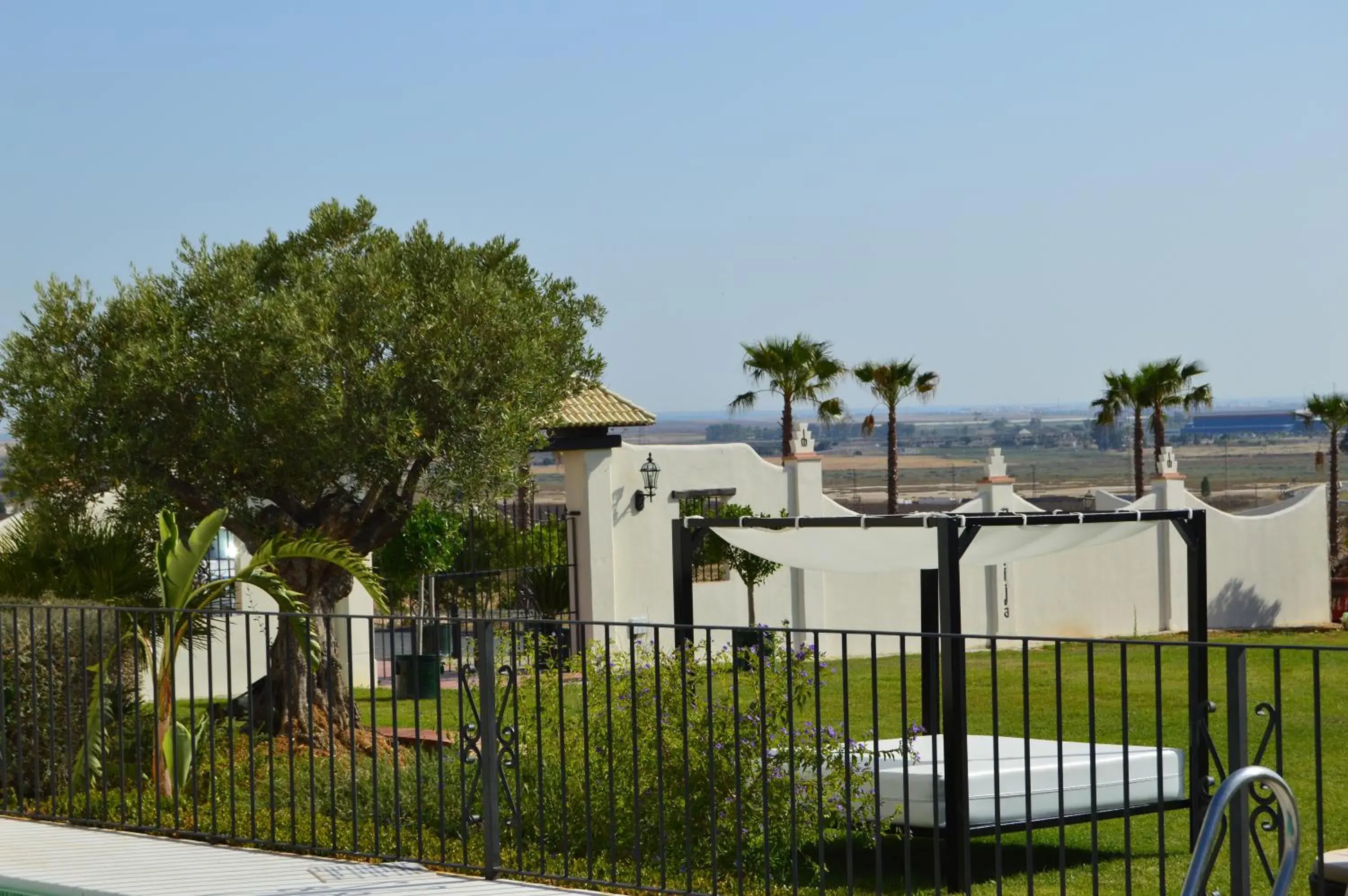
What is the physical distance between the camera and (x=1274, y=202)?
29469 mm

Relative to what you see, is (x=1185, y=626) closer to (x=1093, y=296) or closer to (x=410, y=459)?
(x=410, y=459)

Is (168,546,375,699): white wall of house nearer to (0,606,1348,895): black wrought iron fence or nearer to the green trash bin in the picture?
the green trash bin

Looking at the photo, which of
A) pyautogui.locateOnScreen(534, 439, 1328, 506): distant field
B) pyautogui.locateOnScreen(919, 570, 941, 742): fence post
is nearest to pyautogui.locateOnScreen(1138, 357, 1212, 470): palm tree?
pyautogui.locateOnScreen(919, 570, 941, 742): fence post

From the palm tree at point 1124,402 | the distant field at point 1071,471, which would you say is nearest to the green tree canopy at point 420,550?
the palm tree at point 1124,402

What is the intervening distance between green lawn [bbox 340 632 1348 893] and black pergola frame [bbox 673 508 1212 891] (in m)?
0.23

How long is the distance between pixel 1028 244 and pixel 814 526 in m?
37.7

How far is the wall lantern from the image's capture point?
1900 cm

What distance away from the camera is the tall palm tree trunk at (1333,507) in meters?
25.2

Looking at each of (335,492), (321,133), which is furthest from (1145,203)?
(335,492)

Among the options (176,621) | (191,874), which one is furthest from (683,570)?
(191,874)

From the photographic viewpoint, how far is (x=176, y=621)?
7.62m

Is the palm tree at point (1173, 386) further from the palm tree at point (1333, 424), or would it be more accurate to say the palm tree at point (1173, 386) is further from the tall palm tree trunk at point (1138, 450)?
the palm tree at point (1333, 424)

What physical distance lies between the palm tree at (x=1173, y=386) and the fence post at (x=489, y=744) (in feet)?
79.6

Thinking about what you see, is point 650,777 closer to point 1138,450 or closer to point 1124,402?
point 1124,402
